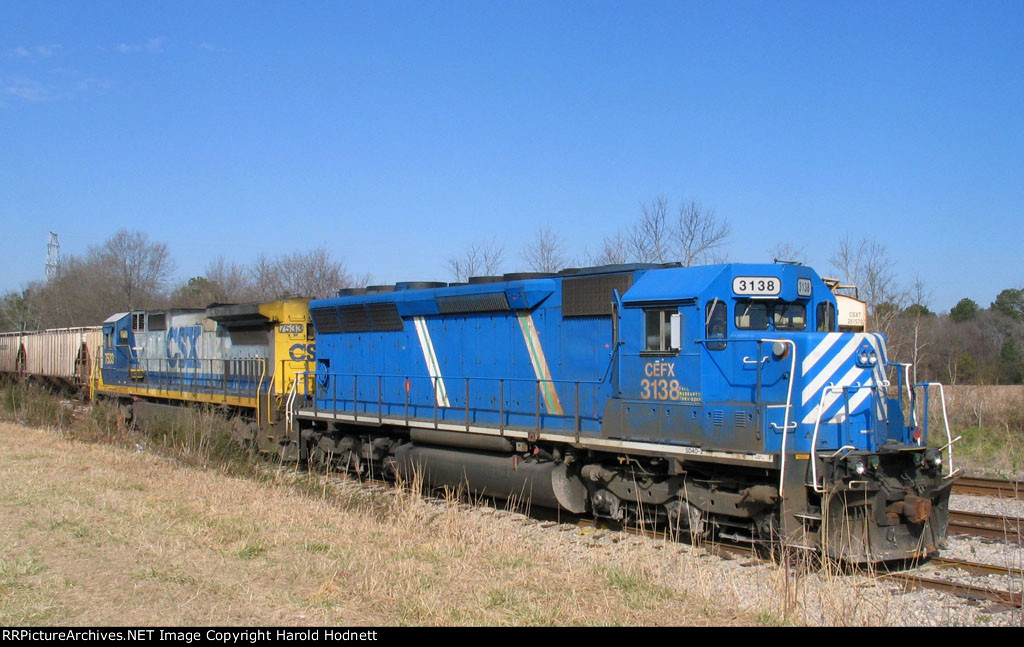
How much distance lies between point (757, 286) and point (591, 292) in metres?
2.16

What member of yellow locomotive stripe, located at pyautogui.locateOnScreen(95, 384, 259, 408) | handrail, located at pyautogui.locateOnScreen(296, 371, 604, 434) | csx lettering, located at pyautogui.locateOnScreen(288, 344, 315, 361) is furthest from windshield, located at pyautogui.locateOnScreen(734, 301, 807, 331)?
yellow locomotive stripe, located at pyautogui.locateOnScreen(95, 384, 259, 408)

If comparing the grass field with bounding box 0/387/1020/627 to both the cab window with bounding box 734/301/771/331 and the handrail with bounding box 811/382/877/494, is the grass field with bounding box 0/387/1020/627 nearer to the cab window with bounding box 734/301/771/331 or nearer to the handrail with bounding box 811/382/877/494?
the handrail with bounding box 811/382/877/494

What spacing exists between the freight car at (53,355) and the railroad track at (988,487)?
23000mm

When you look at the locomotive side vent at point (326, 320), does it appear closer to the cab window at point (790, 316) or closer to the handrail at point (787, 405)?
the cab window at point (790, 316)

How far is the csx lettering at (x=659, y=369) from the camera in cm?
893

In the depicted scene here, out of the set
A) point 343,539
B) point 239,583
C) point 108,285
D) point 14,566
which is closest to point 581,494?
point 343,539

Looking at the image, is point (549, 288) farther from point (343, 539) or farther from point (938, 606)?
point (938, 606)

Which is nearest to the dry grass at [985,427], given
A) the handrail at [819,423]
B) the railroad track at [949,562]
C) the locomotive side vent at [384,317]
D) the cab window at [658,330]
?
the railroad track at [949,562]

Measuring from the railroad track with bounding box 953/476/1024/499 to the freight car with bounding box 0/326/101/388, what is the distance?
23.0m

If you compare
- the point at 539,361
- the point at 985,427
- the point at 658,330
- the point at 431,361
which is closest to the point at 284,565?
the point at 658,330

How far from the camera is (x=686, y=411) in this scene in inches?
344

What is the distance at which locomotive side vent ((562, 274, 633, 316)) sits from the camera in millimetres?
9719

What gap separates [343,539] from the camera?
311 inches
